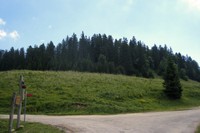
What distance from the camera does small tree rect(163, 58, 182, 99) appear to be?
37797 millimetres

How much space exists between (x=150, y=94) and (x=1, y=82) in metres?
22.0

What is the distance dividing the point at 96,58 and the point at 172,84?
68942 mm

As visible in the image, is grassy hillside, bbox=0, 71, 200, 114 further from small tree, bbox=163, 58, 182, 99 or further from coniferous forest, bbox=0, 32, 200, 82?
coniferous forest, bbox=0, 32, 200, 82

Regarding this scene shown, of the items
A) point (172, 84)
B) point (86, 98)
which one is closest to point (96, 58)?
point (172, 84)

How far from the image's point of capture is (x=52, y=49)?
11456cm

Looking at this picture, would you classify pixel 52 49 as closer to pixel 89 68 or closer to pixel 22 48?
pixel 22 48

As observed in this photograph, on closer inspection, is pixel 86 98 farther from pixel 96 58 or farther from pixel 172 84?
pixel 96 58

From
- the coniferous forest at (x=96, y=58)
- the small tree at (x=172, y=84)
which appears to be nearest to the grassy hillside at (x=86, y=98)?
the small tree at (x=172, y=84)

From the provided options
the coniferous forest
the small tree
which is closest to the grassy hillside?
the small tree

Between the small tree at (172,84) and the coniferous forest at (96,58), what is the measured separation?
43919 millimetres

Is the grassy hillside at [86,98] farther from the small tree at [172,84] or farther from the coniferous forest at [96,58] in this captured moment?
the coniferous forest at [96,58]

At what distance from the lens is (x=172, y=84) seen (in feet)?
127

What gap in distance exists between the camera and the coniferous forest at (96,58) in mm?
89906

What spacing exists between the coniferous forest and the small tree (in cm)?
4392
